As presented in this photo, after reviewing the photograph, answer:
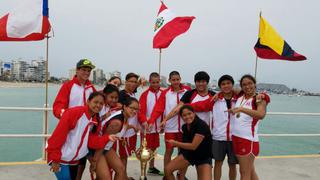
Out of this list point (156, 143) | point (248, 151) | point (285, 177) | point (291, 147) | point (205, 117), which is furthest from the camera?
point (291, 147)

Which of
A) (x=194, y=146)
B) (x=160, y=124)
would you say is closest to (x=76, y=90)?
(x=160, y=124)

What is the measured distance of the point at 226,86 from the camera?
3.68 metres

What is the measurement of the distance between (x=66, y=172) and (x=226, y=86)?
6.63ft

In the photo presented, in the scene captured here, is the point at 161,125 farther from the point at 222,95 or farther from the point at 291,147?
the point at 291,147

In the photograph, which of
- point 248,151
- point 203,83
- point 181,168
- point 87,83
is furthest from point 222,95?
point 87,83

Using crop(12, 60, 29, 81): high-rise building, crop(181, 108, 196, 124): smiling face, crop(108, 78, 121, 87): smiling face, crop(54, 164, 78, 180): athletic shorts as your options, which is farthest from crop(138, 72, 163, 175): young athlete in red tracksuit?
crop(12, 60, 29, 81): high-rise building

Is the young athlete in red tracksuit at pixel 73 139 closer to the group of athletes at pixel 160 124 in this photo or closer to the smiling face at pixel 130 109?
the group of athletes at pixel 160 124

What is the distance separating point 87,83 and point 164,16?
218 cm

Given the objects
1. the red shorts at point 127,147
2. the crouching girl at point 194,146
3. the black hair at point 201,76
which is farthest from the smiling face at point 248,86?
the red shorts at point 127,147

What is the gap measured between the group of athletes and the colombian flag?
1.13 metres

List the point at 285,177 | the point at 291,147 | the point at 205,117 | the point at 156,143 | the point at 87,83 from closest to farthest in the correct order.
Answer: the point at 87,83 < the point at 205,117 < the point at 156,143 < the point at 285,177 < the point at 291,147

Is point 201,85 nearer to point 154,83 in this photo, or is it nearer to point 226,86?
point 226,86

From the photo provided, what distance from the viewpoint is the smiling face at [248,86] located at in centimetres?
351

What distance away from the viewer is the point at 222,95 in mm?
3779
